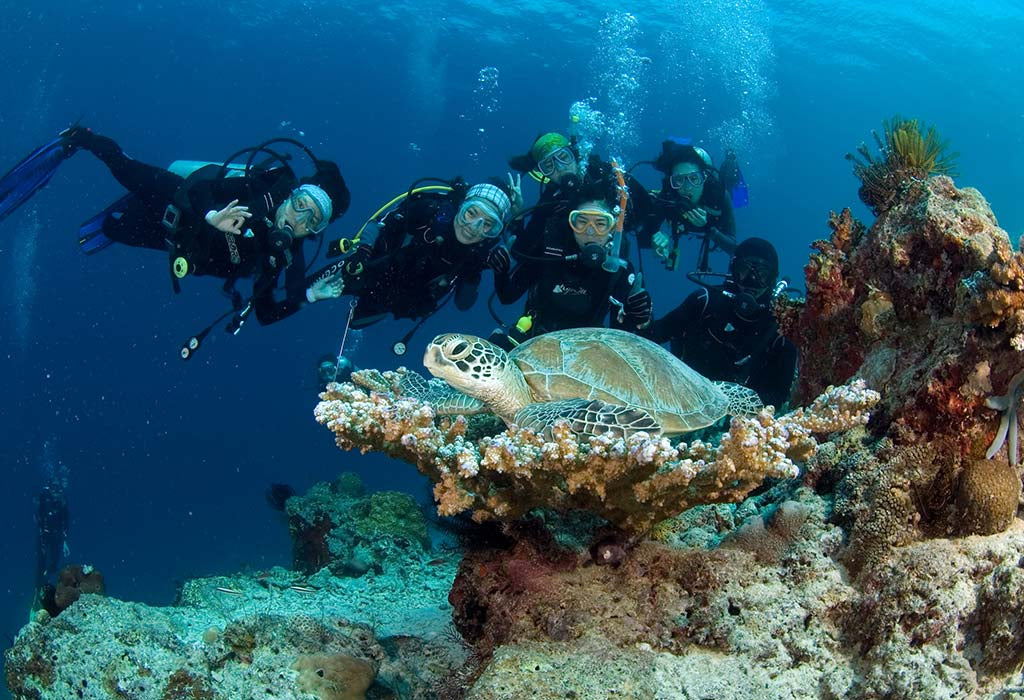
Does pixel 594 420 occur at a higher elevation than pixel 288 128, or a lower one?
higher

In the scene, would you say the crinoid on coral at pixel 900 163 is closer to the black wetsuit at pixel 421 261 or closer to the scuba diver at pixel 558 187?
the scuba diver at pixel 558 187

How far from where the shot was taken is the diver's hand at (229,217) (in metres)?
5.91

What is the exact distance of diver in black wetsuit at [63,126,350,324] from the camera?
6.11 meters

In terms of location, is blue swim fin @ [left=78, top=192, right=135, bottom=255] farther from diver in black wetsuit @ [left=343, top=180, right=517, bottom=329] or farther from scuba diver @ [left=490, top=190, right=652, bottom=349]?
scuba diver @ [left=490, top=190, right=652, bottom=349]

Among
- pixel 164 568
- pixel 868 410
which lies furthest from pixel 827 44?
pixel 164 568

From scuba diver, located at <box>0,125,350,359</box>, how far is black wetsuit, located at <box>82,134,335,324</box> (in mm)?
11

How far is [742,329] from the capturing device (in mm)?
5602

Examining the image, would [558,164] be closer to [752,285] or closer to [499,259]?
[499,259]

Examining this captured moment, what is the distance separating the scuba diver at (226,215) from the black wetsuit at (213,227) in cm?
1

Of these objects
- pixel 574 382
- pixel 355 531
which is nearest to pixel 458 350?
pixel 574 382

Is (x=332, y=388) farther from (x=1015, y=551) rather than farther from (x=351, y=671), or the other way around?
(x=1015, y=551)

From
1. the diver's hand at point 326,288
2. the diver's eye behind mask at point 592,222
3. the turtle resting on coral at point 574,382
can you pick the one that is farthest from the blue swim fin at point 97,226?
the turtle resting on coral at point 574,382

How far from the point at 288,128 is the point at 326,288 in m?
64.6

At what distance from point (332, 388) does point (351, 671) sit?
1.15m
